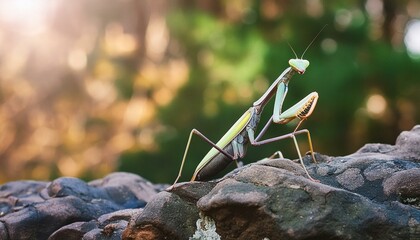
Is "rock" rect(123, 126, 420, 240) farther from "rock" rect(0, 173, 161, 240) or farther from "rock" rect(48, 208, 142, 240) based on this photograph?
"rock" rect(0, 173, 161, 240)

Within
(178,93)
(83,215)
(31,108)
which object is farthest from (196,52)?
(83,215)

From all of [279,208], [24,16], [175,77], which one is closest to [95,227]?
[279,208]

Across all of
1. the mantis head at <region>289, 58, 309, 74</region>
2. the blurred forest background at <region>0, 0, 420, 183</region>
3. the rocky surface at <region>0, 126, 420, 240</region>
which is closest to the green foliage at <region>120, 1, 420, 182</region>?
the blurred forest background at <region>0, 0, 420, 183</region>

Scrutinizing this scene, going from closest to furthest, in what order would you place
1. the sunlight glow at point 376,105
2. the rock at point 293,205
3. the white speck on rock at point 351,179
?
the rock at point 293,205
the white speck on rock at point 351,179
the sunlight glow at point 376,105

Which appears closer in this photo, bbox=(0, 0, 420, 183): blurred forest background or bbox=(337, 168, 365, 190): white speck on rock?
bbox=(337, 168, 365, 190): white speck on rock

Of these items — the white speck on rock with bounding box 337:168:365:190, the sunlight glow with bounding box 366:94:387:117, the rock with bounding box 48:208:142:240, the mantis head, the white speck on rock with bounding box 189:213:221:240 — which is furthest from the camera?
the sunlight glow with bounding box 366:94:387:117

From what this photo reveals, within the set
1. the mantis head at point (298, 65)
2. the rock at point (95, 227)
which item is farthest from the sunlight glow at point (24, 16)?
the mantis head at point (298, 65)

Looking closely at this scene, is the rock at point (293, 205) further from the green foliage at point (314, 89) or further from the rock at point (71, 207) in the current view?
the green foliage at point (314, 89)
